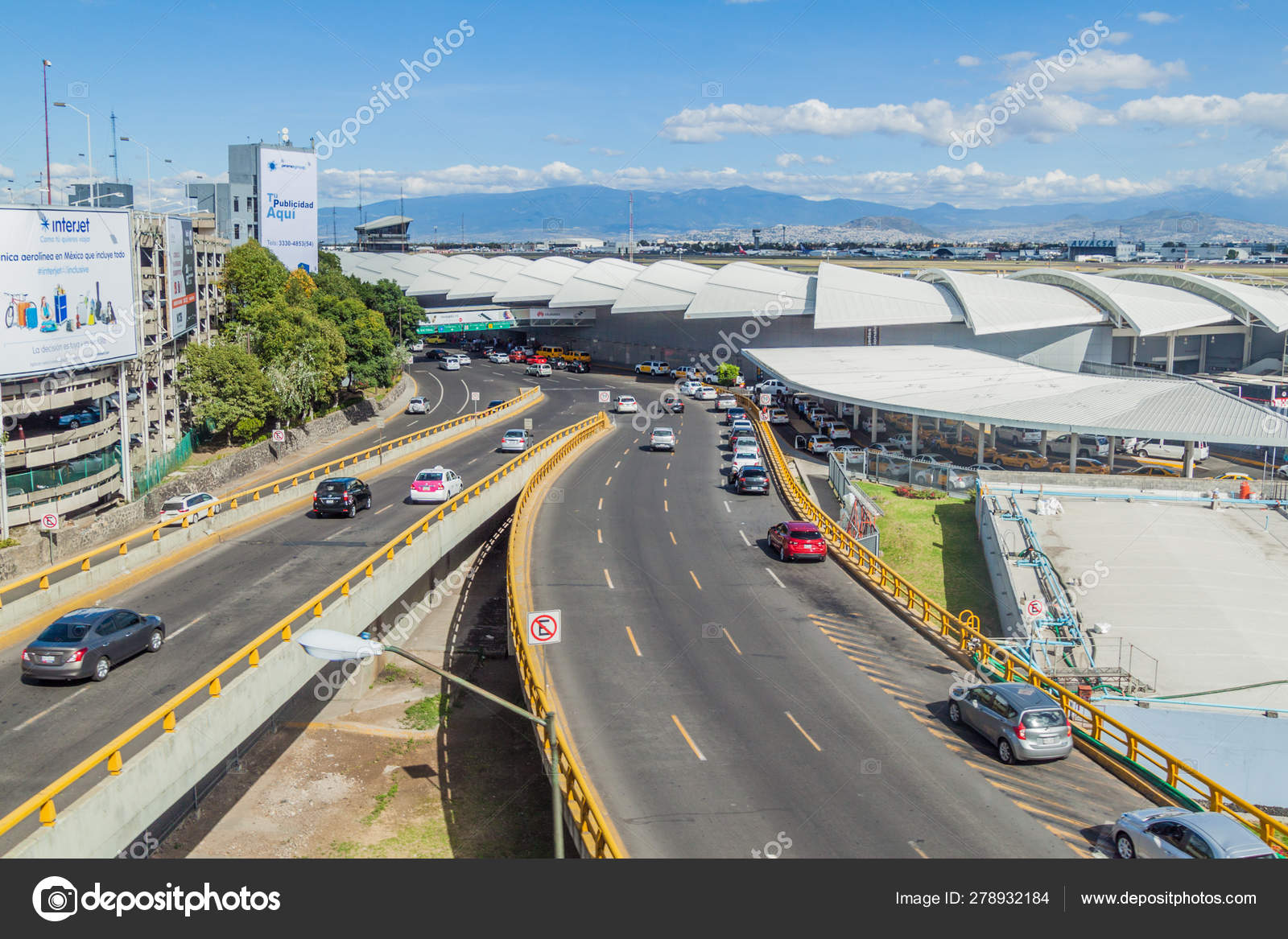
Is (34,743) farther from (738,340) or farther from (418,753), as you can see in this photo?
(738,340)

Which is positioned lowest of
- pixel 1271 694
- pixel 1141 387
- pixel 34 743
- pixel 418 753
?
pixel 418 753

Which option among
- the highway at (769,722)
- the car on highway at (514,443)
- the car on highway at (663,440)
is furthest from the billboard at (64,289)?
the car on highway at (663,440)

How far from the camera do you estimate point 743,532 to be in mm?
41125

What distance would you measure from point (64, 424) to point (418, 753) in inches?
1192

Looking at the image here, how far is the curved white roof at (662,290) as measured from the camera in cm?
10525

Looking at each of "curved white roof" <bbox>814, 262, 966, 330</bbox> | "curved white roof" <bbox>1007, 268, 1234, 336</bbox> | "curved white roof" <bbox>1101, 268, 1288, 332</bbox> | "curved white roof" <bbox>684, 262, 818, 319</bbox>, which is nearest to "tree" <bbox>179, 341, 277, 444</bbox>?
"curved white roof" <bbox>814, 262, 966, 330</bbox>

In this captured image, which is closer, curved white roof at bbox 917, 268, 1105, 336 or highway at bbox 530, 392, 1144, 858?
highway at bbox 530, 392, 1144, 858

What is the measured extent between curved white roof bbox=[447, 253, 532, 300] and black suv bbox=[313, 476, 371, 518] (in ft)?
336

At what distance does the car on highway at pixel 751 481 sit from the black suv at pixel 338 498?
1773 centimetres

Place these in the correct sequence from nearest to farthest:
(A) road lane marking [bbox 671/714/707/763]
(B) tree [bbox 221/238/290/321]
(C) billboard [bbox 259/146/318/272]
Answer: (A) road lane marking [bbox 671/714/707/763] < (B) tree [bbox 221/238/290/321] < (C) billboard [bbox 259/146/318/272]

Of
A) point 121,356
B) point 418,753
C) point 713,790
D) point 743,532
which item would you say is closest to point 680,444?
point 743,532

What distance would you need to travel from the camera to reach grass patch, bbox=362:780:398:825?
25094 mm

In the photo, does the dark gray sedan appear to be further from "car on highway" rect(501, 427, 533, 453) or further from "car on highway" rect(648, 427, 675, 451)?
"car on highway" rect(648, 427, 675, 451)

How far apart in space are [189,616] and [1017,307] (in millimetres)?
69633
